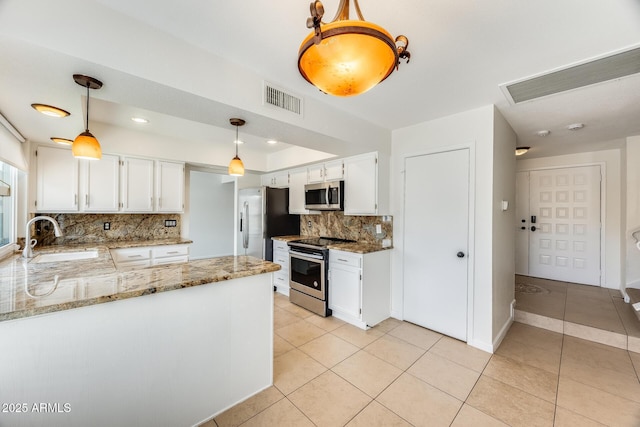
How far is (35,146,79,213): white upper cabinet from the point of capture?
9.60 ft

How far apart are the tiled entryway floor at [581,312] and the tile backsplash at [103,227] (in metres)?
5.15

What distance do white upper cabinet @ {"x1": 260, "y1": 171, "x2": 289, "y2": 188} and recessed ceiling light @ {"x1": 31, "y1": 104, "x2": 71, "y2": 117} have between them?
296 centimetres

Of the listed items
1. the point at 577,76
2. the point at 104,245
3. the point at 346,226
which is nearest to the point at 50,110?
the point at 104,245

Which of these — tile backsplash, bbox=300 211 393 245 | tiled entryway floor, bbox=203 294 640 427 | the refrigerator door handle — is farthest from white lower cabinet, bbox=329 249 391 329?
the refrigerator door handle

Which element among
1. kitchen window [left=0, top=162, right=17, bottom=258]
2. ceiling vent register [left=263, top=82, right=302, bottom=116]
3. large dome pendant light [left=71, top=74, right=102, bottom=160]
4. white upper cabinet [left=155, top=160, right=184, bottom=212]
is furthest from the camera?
white upper cabinet [left=155, top=160, right=184, bottom=212]

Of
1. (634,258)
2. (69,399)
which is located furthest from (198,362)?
(634,258)

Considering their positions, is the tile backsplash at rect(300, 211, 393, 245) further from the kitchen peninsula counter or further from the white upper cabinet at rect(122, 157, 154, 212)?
the white upper cabinet at rect(122, 157, 154, 212)

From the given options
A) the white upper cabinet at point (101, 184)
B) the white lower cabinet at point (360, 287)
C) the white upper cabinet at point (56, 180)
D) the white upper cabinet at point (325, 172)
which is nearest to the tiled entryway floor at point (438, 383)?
the white lower cabinet at point (360, 287)

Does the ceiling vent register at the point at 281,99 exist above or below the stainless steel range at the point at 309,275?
above

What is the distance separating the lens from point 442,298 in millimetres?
2822

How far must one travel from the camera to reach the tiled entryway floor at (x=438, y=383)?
1699 mm

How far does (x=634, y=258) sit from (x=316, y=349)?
14.7 feet

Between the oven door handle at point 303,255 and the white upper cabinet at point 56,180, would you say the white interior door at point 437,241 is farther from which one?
the white upper cabinet at point 56,180

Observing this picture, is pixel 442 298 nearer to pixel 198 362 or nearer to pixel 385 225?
pixel 385 225
